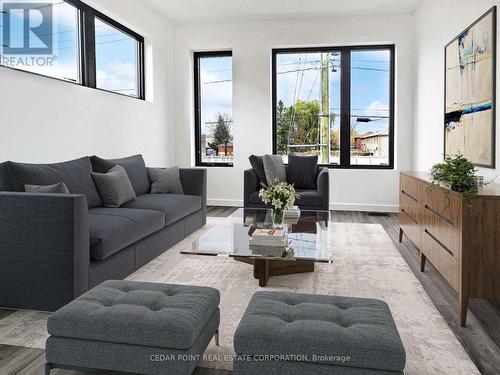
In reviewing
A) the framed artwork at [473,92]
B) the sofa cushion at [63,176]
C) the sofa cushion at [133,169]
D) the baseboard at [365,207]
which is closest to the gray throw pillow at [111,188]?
the sofa cushion at [63,176]

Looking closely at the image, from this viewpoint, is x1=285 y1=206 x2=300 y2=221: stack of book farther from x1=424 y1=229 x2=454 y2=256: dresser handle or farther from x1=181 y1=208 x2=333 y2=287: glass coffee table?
x1=424 y1=229 x2=454 y2=256: dresser handle

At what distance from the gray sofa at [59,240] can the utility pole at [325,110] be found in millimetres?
3908

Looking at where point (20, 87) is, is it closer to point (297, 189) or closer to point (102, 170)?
point (102, 170)

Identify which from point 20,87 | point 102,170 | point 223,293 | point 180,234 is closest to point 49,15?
point 20,87

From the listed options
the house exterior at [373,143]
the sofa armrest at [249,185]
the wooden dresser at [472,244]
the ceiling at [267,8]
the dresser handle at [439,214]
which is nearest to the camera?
the wooden dresser at [472,244]

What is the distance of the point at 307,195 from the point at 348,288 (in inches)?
83.3

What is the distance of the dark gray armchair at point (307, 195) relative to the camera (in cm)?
513

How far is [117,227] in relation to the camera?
123 inches

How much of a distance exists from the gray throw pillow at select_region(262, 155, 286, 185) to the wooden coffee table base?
2162 mm

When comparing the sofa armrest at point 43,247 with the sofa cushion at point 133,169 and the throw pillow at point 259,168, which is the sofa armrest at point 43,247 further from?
the throw pillow at point 259,168

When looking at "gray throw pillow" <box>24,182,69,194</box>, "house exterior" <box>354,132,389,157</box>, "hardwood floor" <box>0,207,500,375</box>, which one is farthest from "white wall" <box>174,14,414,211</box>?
"gray throw pillow" <box>24,182,69,194</box>

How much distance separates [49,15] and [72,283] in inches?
120

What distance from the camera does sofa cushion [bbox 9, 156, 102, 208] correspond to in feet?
10.3

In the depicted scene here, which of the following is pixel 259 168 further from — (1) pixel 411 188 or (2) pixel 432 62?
(2) pixel 432 62
